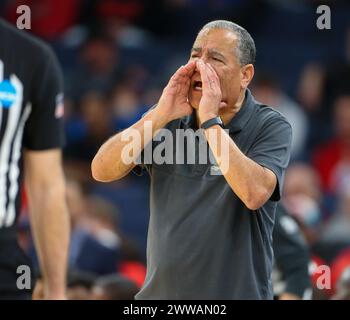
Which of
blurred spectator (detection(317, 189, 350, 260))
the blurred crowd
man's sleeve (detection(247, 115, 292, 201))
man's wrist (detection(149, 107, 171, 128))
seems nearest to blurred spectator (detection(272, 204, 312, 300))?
man's sleeve (detection(247, 115, 292, 201))

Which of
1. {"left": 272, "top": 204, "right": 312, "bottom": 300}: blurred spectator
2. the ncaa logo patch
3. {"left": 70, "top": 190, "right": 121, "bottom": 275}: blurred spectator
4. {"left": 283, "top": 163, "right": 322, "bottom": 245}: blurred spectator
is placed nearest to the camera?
the ncaa logo patch

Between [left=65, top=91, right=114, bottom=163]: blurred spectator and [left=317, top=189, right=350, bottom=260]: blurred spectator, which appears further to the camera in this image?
[left=65, top=91, right=114, bottom=163]: blurred spectator

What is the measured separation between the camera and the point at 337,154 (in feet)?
37.6

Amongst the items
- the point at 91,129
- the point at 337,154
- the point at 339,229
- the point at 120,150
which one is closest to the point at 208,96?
the point at 120,150

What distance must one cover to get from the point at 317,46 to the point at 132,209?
129 inches

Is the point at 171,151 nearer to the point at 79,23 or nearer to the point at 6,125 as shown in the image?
the point at 6,125

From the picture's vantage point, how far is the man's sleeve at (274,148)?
4.59 metres

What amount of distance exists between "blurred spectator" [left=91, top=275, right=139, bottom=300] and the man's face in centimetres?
202

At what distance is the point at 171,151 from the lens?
472 centimetres

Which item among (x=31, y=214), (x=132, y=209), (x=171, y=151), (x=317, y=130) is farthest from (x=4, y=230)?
(x=317, y=130)

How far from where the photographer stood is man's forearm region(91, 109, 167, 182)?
15.1ft

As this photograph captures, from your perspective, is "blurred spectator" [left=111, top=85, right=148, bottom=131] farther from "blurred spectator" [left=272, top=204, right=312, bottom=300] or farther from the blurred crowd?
"blurred spectator" [left=272, top=204, right=312, bottom=300]

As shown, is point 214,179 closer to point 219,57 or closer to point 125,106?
point 219,57

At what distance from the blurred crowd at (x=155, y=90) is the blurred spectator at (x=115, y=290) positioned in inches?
86.5
